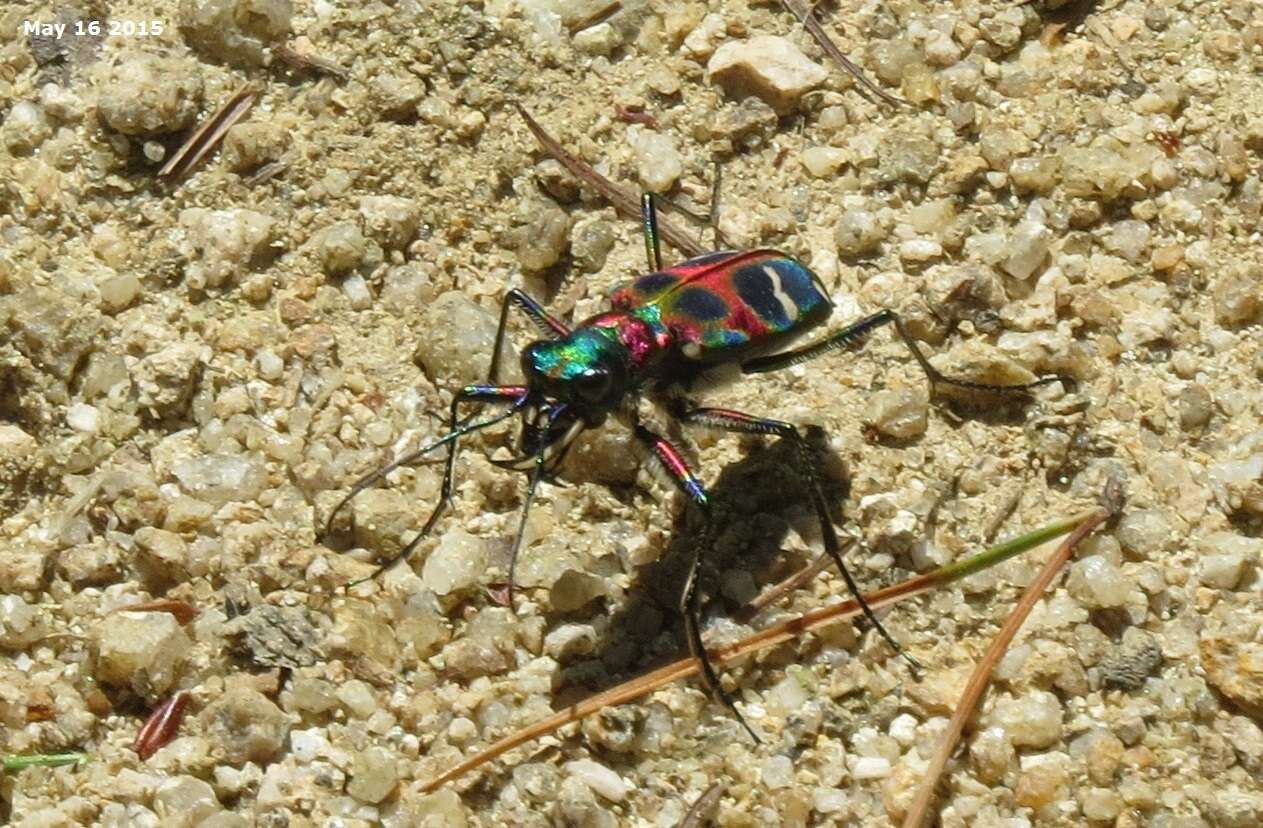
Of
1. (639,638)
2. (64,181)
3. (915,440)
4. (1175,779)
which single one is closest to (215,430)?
(64,181)

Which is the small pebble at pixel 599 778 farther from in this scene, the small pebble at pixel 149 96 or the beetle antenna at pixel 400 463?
the small pebble at pixel 149 96

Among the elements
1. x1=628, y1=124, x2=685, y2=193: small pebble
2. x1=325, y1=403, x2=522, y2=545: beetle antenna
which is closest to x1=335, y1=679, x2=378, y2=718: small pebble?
x1=325, y1=403, x2=522, y2=545: beetle antenna

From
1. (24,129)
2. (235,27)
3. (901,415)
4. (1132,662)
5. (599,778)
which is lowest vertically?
(599,778)

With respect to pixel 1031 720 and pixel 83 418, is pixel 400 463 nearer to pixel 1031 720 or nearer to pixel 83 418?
pixel 83 418

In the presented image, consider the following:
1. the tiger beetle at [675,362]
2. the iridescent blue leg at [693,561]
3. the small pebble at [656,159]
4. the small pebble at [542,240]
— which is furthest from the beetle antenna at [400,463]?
the small pebble at [656,159]

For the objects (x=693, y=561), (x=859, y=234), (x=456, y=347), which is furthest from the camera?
(x=859, y=234)

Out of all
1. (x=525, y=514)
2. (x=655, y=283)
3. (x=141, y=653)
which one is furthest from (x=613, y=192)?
(x=141, y=653)
